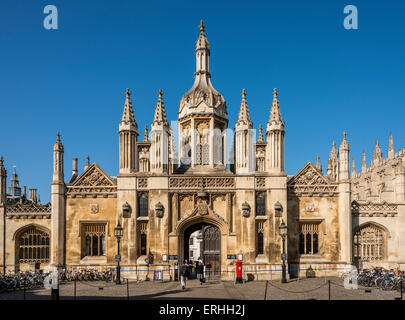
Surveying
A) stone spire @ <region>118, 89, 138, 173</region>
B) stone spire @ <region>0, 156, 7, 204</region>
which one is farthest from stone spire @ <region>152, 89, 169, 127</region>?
stone spire @ <region>0, 156, 7, 204</region>

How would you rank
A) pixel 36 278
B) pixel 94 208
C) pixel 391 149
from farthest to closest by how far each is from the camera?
pixel 391 149
pixel 94 208
pixel 36 278

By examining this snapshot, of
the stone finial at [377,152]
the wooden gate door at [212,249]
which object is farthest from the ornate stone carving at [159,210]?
the stone finial at [377,152]

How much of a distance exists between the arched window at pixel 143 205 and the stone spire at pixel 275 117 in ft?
31.9

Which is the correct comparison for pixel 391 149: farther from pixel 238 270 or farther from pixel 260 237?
pixel 238 270

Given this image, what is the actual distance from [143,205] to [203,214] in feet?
13.6

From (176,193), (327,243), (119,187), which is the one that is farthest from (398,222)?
(119,187)

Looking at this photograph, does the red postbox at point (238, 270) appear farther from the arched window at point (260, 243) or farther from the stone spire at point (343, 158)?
the stone spire at point (343, 158)

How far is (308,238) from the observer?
30672mm

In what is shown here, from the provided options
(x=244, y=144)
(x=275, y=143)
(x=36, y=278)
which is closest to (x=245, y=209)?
(x=244, y=144)

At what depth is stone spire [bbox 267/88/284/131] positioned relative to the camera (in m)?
30.1

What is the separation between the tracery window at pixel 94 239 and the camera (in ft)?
99.7

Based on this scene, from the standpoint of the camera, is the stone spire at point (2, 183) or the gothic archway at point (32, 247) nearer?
the stone spire at point (2, 183)
